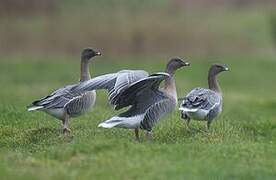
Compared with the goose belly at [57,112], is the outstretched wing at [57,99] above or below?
Answer: above

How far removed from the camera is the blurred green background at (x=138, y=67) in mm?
10164

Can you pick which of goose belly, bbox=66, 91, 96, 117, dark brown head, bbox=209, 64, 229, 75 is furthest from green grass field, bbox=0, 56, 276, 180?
dark brown head, bbox=209, 64, 229, 75

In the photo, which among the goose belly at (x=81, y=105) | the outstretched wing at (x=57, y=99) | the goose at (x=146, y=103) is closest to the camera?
the goose at (x=146, y=103)

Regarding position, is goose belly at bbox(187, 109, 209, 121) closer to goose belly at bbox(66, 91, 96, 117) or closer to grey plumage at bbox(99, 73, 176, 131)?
grey plumage at bbox(99, 73, 176, 131)

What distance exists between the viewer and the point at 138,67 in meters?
31.2

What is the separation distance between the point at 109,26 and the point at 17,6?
4923 millimetres

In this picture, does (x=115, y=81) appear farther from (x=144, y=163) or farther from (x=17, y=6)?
(x=17, y=6)

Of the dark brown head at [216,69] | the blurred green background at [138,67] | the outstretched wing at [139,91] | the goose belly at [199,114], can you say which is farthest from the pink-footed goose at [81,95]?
the dark brown head at [216,69]

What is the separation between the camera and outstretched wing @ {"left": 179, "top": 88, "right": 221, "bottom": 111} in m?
12.6

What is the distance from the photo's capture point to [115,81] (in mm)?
11781

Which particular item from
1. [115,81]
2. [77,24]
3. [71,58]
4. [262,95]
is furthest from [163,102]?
[77,24]

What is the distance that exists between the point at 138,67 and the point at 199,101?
18495mm

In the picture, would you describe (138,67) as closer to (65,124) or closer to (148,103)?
(65,124)

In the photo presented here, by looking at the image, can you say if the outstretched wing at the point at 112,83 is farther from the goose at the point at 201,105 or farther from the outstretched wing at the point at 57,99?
the goose at the point at 201,105
